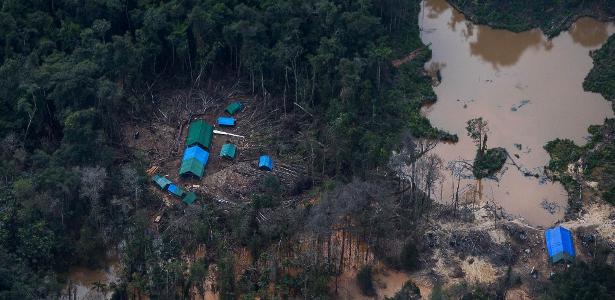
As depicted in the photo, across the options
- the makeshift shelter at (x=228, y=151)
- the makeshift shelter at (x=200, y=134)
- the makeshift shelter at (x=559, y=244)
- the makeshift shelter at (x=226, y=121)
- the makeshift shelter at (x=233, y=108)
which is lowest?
the makeshift shelter at (x=559, y=244)

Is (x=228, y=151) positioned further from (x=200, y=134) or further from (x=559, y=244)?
(x=559, y=244)

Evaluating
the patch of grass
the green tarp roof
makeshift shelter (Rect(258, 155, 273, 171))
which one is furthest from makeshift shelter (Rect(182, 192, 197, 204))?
the patch of grass

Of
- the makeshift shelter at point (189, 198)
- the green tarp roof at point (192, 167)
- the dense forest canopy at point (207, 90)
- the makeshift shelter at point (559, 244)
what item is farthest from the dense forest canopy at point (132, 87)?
the makeshift shelter at point (559, 244)

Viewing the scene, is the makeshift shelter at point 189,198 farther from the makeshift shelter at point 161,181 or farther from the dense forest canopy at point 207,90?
the makeshift shelter at point 161,181

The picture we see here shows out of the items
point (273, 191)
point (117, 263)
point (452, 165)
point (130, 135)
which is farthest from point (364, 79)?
→ point (117, 263)

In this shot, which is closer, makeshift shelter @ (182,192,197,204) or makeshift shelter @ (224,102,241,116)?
makeshift shelter @ (182,192,197,204)

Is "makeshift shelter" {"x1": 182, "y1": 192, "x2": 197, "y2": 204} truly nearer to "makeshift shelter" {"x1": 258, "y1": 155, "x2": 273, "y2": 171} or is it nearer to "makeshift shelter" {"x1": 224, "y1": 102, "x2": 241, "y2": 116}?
"makeshift shelter" {"x1": 258, "y1": 155, "x2": 273, "y2": 171}
